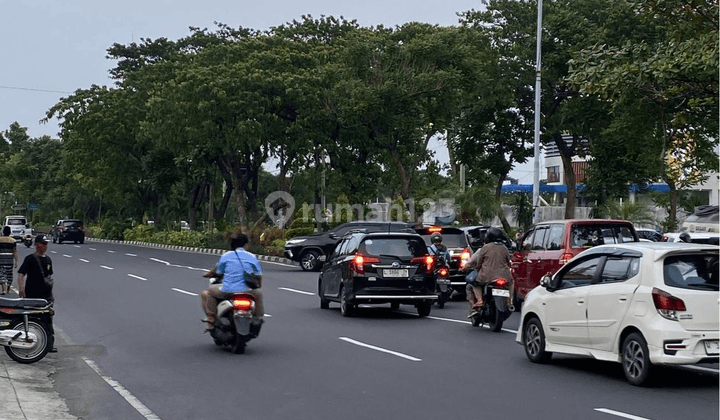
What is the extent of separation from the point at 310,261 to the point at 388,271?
2003cm

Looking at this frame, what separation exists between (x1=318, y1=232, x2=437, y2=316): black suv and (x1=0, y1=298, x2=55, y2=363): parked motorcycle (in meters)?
7.37

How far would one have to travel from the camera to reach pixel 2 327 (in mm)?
13320

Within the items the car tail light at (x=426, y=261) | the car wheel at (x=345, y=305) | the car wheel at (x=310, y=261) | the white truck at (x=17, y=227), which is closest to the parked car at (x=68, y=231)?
the white truck at (x=17, y=227)

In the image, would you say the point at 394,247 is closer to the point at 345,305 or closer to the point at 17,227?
the point at 345,305

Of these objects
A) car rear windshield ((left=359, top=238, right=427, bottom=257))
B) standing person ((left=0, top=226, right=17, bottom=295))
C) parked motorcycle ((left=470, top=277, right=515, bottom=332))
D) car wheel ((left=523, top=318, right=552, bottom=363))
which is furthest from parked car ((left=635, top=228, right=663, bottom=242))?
car wheel ((left=523, top=318, right=552, bottom=363))

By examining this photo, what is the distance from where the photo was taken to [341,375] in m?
12.7

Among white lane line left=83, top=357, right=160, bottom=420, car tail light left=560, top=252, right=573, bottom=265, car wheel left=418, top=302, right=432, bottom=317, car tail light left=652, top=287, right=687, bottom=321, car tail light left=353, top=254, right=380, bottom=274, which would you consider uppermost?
car tail light left=560, top=252, right=573, bottom=265

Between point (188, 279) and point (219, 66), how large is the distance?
66.1 ft

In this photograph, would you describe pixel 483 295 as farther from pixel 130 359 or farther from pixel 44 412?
pixel 44 412

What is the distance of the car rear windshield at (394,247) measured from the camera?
2022cm

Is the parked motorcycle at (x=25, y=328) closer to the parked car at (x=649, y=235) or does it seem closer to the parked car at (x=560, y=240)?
the parked car at (x=560, y=240)

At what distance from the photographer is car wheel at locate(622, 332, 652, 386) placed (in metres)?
11.4

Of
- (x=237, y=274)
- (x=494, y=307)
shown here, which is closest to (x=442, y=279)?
(x=494, y=307)

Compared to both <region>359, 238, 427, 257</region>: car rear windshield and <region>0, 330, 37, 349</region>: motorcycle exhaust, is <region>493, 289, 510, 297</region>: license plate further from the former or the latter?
<region>0, 330, 37, 349</region>: motorcycle exhaust
